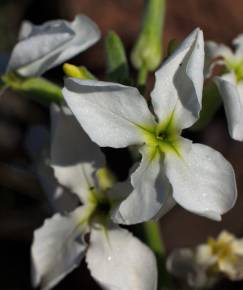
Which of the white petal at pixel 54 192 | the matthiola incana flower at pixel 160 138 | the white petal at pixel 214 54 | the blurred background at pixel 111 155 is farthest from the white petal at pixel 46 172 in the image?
the blurred background at pixel 111 155

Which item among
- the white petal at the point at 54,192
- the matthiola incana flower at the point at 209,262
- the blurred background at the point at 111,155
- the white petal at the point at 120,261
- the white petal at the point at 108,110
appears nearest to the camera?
the white petal at the point at 108,110

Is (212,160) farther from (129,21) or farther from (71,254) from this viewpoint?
(129,21)

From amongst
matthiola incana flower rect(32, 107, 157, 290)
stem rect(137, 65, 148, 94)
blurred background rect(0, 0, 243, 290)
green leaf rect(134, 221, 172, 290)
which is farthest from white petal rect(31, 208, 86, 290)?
blurred background rect(0, 0, 243, 290)

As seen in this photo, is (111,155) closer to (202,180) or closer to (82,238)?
(82,238)

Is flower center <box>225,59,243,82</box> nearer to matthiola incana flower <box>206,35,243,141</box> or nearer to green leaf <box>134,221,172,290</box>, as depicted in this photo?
matthiola incana flower <box>206,35,243,141</box>

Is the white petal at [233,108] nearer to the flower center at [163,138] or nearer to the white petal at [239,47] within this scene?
the flower center at [163,138]

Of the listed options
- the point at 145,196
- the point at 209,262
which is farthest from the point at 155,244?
the point at 145,196
